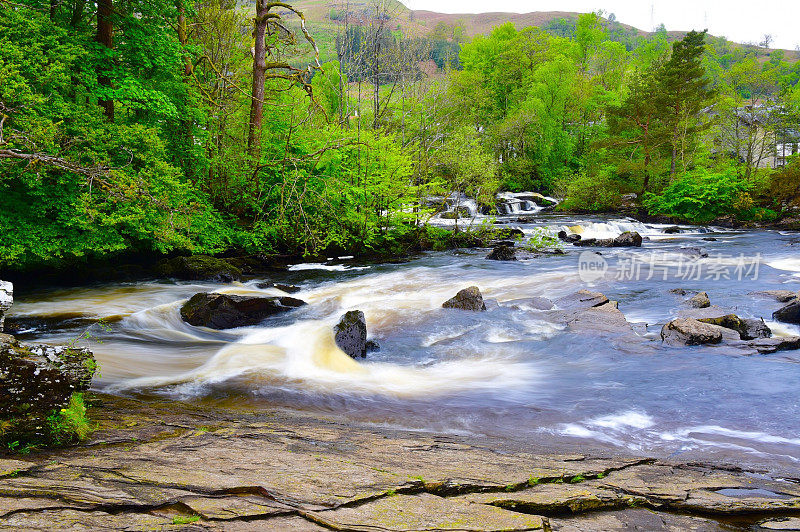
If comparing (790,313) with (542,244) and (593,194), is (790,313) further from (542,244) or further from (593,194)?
(593,194)

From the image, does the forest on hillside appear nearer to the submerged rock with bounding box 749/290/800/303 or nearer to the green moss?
the green moss

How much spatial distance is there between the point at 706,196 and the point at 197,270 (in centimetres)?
3251

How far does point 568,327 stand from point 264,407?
6.90 m

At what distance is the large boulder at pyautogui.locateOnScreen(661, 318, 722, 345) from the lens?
920 cm

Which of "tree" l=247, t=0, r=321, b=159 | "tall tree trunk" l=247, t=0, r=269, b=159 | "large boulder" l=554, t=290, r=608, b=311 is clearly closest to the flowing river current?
"large boulder" l=554, t=290, r=608, b=311

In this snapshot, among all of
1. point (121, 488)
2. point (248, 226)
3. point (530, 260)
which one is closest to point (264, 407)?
point (121, 488)

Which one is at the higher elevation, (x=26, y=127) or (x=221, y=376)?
(x=26, y=127)

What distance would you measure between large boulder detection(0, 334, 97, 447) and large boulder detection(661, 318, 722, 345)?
9.60 m

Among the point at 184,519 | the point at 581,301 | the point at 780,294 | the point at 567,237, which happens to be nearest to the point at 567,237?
the point at 567,237

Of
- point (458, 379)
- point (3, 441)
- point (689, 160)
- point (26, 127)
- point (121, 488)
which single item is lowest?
point (458, 379)

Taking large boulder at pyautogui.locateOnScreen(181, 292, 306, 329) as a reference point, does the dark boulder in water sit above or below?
above

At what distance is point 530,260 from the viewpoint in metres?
19.6

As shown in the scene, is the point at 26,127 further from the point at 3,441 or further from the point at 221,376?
the point at 3,441

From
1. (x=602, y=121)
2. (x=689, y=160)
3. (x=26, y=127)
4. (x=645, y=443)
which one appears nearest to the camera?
(x=645, y=443)
